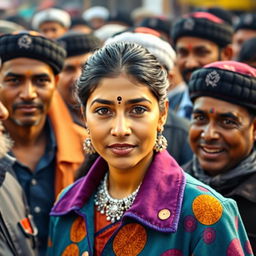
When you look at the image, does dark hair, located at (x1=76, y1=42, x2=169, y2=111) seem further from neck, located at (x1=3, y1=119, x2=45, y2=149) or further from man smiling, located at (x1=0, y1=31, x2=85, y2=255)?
neck, located at (x1=3, y1=119, x2=45, y2=149)

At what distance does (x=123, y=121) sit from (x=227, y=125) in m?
1.03

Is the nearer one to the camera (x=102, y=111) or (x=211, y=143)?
(x=102, y=111)

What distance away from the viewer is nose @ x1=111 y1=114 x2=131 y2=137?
2.68 metres

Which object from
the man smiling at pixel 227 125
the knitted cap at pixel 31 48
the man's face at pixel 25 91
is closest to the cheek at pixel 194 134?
the man smiling at pixel 227 125

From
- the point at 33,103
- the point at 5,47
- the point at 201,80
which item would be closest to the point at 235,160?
the point at 201,80

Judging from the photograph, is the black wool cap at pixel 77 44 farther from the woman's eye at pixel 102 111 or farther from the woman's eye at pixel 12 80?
the woman's eye at pixel 102 111

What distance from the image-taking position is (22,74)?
4.27m

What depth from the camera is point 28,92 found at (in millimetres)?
4227

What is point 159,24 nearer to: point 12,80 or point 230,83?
point 12,80

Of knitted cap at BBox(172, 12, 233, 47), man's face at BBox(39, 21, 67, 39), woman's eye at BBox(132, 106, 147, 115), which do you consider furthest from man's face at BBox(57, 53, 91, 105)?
man's face at BBox(39, 21, 67, 39)

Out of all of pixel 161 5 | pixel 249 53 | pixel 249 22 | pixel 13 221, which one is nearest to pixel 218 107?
pixel 13 221

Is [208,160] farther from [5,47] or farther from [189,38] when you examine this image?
[189,38]

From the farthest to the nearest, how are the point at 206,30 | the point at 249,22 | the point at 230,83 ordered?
the point at 249,22, the point at 206,30, the point at 230,83

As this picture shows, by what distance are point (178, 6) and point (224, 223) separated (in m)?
17.4
